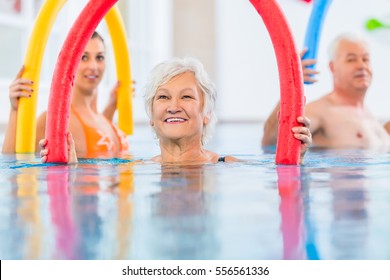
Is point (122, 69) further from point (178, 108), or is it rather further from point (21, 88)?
point (178, 108)

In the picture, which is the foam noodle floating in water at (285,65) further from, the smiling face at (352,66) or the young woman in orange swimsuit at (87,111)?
the smiling face at (352,66)

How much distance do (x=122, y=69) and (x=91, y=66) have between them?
2.01ft

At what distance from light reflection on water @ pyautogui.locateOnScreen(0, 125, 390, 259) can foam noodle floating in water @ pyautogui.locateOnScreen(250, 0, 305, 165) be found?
0.64ft

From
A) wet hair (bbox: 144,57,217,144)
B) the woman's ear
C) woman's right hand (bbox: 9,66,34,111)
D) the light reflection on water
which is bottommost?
the light reflection on water

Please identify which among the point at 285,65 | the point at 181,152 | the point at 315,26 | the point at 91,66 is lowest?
the point at 181,152

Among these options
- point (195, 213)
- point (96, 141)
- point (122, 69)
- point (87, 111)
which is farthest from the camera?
point (122, 69)

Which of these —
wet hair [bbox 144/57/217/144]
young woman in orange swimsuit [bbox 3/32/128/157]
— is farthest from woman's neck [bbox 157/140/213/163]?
young woman in orange swimsuit [bbox 3/32/128/157]

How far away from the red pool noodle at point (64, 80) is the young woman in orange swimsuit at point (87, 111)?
0.74 metres

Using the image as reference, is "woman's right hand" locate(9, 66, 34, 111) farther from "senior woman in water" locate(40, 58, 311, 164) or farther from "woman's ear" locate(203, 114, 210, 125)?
"woman's ear" locate(203, 114, 210, 125)

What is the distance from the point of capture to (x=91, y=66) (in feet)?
13.2

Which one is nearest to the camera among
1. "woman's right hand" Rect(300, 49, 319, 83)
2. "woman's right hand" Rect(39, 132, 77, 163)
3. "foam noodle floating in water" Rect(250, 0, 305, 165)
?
"foam noodle floating in water" Rect(250, 0, 305, 165)

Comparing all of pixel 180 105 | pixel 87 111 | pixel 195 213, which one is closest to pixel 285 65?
pixel 180 105

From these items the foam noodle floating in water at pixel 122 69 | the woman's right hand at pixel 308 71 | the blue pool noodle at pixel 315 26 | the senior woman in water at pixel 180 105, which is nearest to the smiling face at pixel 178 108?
the senior woman in water at pixel 180 105

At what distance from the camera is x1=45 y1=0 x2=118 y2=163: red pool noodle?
9.89 feet
